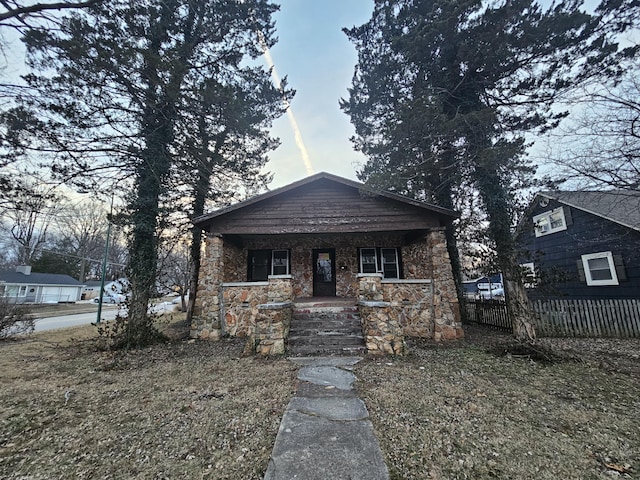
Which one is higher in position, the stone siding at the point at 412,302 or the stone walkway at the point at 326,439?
the stone siding at the point at 412,302

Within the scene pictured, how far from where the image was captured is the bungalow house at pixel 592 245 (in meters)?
9.55

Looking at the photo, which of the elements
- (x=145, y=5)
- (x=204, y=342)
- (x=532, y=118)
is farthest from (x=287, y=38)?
(x=204, y=342)

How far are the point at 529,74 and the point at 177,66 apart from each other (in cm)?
878

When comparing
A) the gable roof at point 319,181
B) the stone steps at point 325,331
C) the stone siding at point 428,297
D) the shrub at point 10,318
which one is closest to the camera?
the stone steps at point 325,331

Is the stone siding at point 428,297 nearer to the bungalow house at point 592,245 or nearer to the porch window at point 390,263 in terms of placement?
the porch window at point 390,263

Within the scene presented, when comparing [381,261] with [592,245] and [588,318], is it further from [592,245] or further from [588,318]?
[592,245]

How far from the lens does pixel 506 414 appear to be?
3.06 m

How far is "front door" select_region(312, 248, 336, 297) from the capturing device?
10438mm

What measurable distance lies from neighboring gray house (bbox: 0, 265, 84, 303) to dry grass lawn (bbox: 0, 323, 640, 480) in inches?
1216

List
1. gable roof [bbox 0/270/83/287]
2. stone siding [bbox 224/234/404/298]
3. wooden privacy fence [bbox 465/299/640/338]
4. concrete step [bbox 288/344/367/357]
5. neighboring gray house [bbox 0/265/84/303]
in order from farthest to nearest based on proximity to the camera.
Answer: neighboring gray house [bbox 0/265/84/303]
gable roof [bbox 0/270/83/287]
stone siding [bbox 224/234/404/298]
wooden privacy fence [bbox 465/299/640/338]
concrete step [bbox 288/344/367/357]

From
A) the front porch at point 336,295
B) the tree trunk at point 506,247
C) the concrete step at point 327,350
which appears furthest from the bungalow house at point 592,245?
the concrete step at point 327,350

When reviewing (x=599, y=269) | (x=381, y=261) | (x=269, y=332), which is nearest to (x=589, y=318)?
(x=599, y=269)

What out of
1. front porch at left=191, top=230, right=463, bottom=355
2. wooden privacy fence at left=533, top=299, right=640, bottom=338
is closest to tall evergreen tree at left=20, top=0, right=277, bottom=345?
front porch at left=191, top=230, right=463, bottom=355

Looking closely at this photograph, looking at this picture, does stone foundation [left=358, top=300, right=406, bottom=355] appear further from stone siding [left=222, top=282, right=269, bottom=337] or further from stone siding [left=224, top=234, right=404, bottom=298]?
stone siding [left=224, top=234, right=404, bottom=298]
